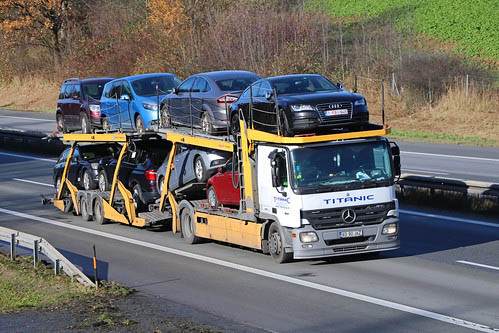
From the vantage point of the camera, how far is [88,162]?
21.6 meters

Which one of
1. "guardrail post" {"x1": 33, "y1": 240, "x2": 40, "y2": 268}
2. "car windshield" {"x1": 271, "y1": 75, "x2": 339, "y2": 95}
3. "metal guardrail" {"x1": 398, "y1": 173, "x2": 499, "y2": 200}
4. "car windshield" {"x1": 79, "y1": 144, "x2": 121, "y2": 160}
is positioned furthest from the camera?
"car windshield" {"x1": 79, "y1": 144, "x2": 121, "y2": 160}

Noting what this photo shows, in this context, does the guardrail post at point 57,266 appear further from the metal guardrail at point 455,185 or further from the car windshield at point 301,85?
the metal guardrail at point 455,185

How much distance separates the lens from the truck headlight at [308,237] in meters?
13.2

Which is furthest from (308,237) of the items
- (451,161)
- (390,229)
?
(451,161)

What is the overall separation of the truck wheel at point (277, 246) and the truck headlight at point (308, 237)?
0.49 m

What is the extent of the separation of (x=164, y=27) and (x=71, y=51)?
1451cm

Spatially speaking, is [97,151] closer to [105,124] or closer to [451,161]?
[105,124]

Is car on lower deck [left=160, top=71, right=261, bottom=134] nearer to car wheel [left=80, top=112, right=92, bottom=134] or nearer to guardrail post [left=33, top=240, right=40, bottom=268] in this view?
guardrail post [left=33, top=240, right=40, bottom=268]

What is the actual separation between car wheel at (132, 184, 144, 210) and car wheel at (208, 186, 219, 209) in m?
2.97

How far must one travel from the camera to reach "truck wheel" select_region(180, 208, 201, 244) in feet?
54.1

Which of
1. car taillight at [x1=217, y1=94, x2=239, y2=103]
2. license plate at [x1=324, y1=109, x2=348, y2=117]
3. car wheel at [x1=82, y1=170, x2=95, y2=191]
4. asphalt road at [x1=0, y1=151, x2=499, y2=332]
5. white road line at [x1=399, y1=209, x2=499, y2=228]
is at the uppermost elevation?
car taillight at [x1=217, y1=94, x2=239, y2=103]

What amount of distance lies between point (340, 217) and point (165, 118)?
693 centimetres

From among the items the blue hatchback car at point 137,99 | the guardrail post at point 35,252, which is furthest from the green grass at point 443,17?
the guardrail post at point 35,252

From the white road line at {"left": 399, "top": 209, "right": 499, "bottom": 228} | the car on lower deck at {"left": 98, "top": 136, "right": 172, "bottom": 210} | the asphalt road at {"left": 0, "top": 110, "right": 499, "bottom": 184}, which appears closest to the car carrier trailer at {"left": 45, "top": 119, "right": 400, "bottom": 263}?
the car on lower deck at {"left": 98, "top": 136, "right": 172, "bottom": 210}
